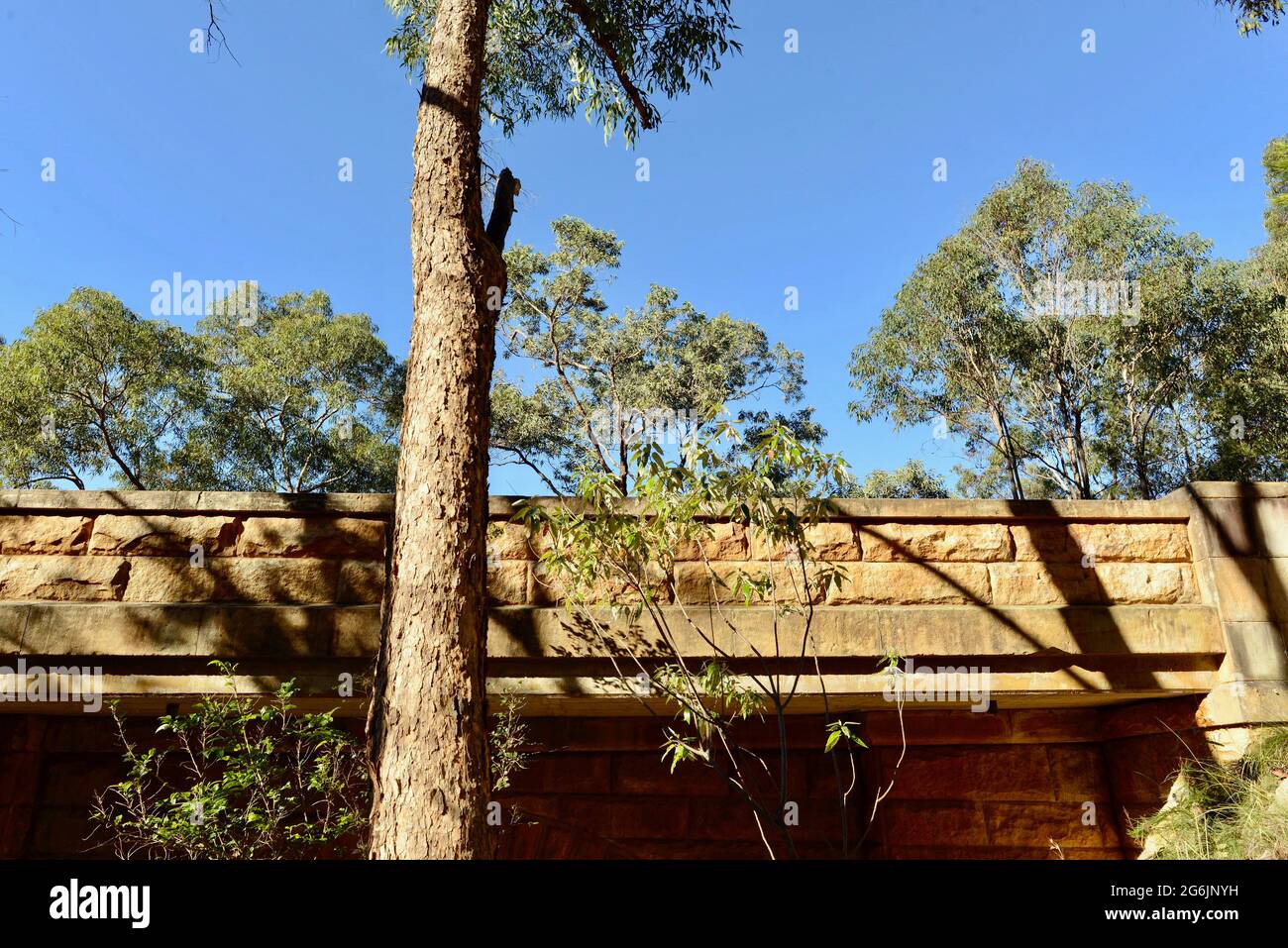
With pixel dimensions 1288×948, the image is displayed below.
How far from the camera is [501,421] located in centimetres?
2089

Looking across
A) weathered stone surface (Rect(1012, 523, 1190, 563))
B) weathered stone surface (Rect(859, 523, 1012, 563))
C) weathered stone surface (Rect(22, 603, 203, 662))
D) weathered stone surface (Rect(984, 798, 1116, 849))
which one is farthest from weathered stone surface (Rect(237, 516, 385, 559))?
weathered stone surface (Rect(984, 798, 1116, 849))

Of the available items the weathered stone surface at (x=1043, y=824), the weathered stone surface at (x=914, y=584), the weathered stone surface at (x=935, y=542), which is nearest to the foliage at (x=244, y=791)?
the weathered stone surface at (x=914, y=584)

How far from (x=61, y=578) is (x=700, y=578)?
10.5 feet

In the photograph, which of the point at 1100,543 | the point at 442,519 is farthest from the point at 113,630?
the point at 1100,543

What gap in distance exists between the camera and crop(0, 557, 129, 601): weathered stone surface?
4102 millimetres

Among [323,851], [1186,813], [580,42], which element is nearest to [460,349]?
[323,851]

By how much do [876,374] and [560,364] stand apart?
7978mm

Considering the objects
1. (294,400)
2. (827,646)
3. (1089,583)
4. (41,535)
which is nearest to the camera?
(41,535)

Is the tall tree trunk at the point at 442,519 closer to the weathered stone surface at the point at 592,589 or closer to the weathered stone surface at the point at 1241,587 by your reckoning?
the weathered stone surface at the point at 592,589

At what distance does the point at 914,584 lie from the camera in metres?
4.48

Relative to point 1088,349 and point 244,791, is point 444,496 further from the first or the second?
point 1088,349

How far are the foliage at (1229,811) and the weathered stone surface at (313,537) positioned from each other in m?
4.17

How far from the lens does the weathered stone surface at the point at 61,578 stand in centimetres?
410

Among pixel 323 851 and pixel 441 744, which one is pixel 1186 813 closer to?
pixel 441 744
